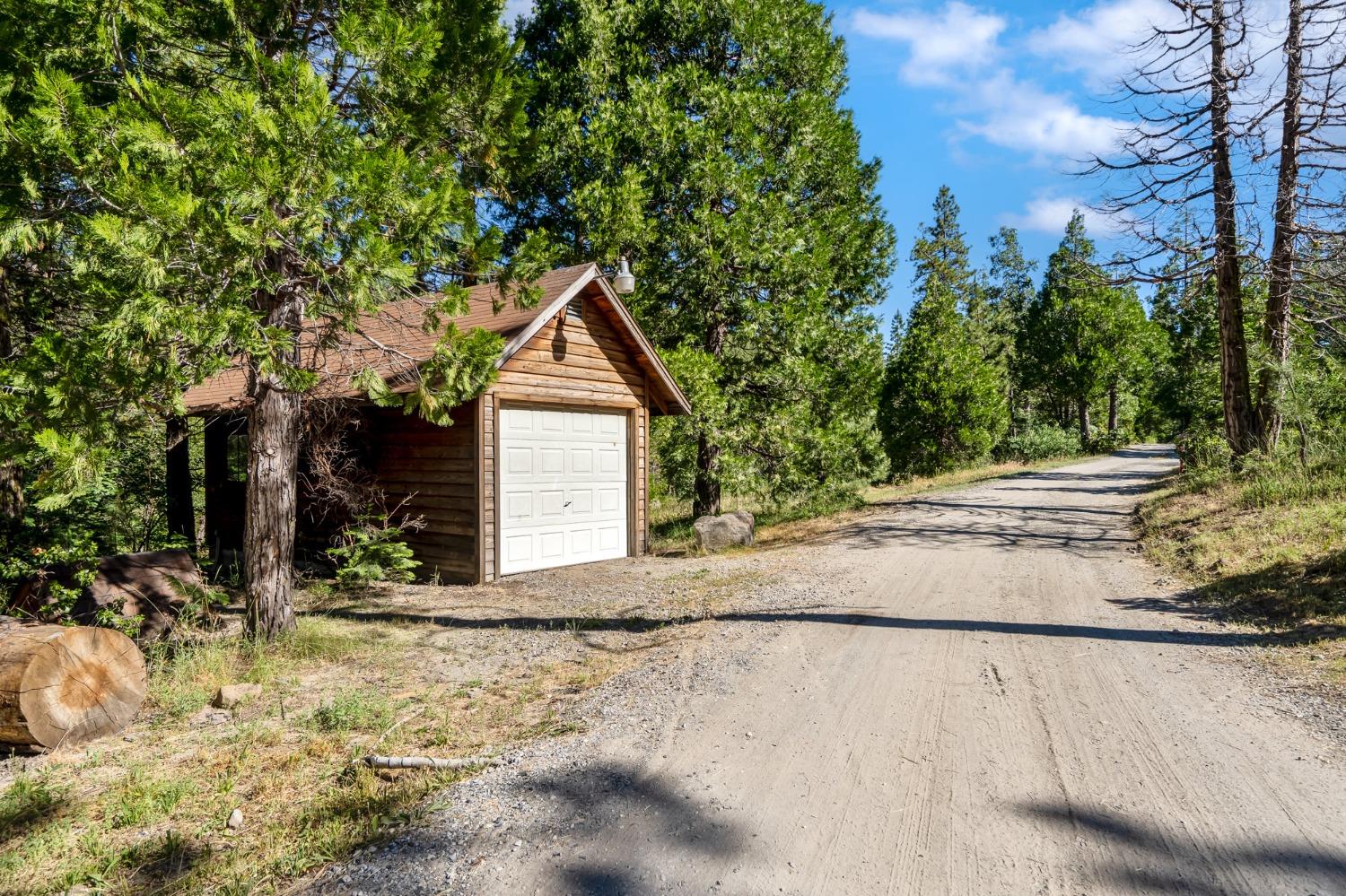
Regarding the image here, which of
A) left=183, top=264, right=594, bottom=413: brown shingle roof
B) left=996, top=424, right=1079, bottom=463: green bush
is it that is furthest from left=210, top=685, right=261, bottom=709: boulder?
left=996, top=424, right=1079, bottom=463: green bush

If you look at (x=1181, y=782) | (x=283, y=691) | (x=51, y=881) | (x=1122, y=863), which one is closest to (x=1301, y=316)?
(x=1181, y=782)

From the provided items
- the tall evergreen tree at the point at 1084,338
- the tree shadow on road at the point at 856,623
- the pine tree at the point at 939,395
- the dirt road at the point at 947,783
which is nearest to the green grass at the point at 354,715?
the dirt road at the point at 947,783

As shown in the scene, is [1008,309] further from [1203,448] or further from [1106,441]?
[1203,448]

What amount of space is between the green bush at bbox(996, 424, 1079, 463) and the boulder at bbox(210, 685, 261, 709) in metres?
31.7

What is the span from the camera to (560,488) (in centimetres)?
1134

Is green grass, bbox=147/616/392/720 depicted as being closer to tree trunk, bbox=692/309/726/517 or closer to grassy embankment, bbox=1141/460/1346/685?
grassy embankment, bbox=1141/460/1346/685

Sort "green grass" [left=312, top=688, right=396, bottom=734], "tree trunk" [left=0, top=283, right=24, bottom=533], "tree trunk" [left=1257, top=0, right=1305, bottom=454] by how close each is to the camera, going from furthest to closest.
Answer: "tree trunk" [left=1257, top=0, right=1305, bottom=454] < "tree trunk" [left=0, top=283, right=24, bottom=533] < "green grass" [left=312, top=688, right=396, bottom=734]

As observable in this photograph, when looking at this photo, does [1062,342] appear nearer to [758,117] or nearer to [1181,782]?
[758,117]

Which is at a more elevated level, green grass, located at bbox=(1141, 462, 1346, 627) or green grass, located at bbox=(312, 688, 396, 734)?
green grass, located at bbox=(1141, 462, 1346, 627)

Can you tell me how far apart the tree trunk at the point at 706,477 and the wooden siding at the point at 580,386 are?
2.42m

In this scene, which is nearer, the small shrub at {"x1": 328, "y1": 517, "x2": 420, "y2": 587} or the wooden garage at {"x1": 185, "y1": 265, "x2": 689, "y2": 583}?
the small shrub at {"x1": 328, "y1": 517, "x2": 420, "y2": 587}

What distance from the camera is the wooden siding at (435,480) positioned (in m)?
10.1

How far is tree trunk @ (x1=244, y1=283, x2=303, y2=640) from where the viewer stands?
678cm

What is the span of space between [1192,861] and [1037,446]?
32.7 meters
